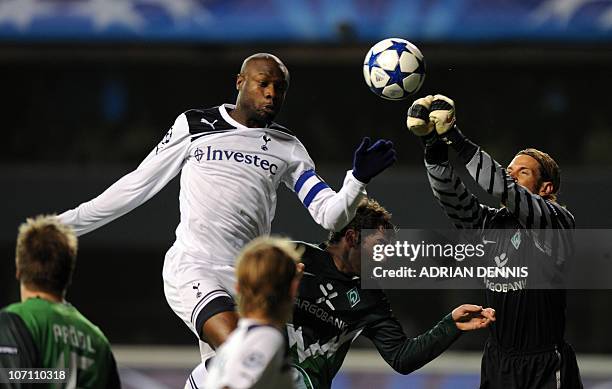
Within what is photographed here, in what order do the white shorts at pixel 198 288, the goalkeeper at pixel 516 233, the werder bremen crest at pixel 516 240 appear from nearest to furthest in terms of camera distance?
the white shorts at pixel 198 288 < the goalkeeper at pixel 516 233 < the werder bremen crest at pixel 516 240

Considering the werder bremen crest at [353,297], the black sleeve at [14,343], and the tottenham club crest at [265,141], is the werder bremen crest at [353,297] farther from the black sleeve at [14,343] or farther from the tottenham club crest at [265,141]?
the black sleeve at [14,343]

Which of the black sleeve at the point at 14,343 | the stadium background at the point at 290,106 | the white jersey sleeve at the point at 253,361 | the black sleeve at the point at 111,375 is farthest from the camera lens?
the stadium background at the point at 290,106

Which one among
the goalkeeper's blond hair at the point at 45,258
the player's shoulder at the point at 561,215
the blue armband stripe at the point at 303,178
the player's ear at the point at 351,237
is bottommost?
the goalkeeper's blond hair at the point at 45,258

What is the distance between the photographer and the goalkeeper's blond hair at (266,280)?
13.6 feet

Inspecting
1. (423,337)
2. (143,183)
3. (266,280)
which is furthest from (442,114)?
(266,280)

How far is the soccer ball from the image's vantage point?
22.0 feet

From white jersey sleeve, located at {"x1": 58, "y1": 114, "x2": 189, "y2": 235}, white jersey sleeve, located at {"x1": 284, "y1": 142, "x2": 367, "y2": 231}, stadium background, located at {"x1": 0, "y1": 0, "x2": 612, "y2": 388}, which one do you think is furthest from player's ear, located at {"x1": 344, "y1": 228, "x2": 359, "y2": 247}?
stadium background, located at {"x1": 0, "y1": 0, "x2": 612, "y2": 388}

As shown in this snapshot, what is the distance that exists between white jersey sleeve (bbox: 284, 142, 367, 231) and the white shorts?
1.89 ft

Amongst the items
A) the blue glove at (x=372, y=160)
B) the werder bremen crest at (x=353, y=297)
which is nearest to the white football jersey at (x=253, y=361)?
the blue glove at (x=372, y=160)

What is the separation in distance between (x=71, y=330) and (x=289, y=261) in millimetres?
900

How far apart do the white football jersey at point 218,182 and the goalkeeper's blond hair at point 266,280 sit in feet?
5.90

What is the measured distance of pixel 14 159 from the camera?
600 inches

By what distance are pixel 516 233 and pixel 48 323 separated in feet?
9.95

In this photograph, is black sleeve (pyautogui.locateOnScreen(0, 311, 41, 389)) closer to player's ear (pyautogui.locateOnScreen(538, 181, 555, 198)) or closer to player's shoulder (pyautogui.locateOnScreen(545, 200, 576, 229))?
player's shoulder (pyautogui.locateOnScreen(545, 200, 576, 229))
